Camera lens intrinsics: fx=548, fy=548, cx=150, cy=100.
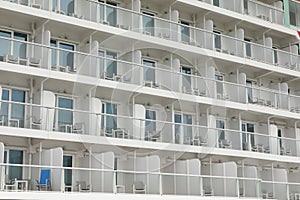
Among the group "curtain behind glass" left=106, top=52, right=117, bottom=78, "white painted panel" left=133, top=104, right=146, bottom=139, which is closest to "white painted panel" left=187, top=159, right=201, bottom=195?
"white painted panel" left=133, top=104, right=146, bottom=139

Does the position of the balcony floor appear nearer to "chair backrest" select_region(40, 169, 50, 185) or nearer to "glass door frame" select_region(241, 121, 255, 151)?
"chair backrest" select_region(40, 169, 50, 185)

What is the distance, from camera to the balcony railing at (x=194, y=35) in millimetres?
20859

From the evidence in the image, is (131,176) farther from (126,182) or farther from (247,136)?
(247,136)

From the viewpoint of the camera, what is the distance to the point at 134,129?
1975cm

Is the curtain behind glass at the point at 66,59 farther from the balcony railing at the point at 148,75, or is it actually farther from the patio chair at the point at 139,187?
the patio chair at the point at 139,187

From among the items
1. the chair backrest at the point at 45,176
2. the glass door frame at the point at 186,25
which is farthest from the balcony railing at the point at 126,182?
the glass door frame at the point at 186,25

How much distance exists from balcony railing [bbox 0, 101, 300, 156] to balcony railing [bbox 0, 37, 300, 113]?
4.93 feet

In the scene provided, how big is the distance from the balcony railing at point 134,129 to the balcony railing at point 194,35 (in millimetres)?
3692

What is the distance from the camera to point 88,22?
19.8 metres

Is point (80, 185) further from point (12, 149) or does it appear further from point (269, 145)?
point (269, 145)

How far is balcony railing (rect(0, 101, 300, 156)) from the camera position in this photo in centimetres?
1758

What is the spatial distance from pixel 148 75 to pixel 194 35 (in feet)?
12.4

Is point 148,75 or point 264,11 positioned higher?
point 264,11

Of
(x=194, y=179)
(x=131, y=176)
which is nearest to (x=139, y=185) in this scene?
(x=131, y=176)
